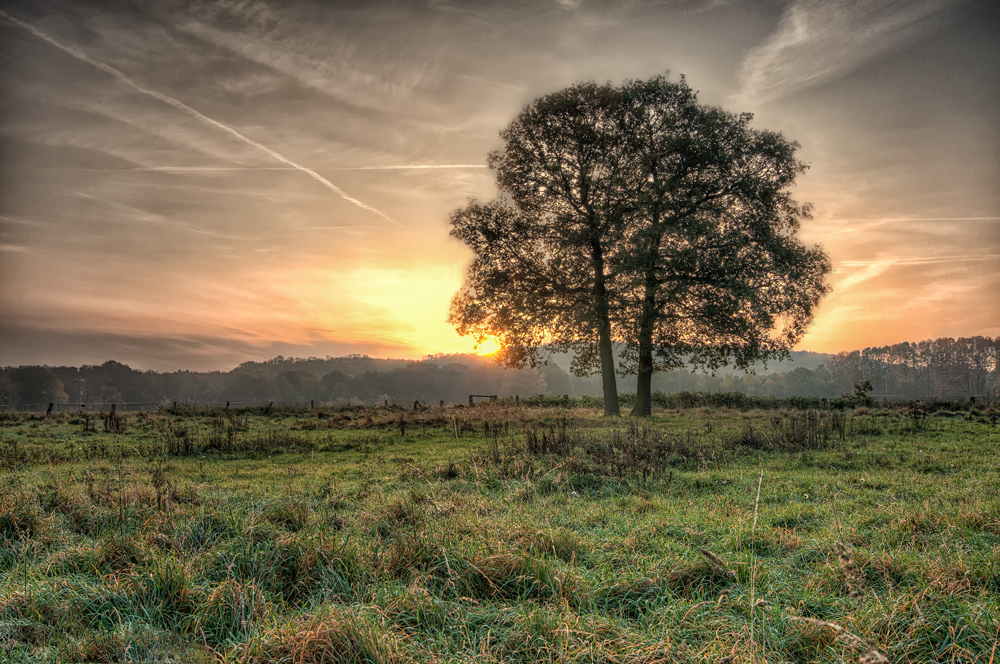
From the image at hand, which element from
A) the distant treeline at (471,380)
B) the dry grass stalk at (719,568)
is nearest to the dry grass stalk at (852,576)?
the dry grass stalk at (719,568)

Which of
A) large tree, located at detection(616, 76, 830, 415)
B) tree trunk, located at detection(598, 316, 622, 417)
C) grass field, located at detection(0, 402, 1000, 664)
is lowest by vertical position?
grass field, located at detection(0, 402, 1000, 664)

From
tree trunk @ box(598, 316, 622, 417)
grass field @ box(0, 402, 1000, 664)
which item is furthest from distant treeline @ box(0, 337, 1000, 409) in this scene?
grass field @ box(0, 402, 1000, 664)

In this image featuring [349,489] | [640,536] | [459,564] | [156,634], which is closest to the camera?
[156,634]

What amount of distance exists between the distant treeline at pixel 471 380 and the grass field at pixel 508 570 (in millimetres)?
96172

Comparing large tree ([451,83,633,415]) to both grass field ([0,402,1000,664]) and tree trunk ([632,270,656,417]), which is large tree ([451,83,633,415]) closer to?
tree trunk ([632,270,656,417])

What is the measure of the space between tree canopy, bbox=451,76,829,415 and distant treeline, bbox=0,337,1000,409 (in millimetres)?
77651

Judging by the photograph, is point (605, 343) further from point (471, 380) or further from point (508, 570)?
point (471, 380)

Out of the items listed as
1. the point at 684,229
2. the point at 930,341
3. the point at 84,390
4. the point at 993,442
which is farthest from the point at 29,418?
the point at 930,341

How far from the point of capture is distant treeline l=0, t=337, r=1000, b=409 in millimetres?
116625

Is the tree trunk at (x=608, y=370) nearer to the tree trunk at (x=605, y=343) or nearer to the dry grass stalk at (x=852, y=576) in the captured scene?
Result: the tree trunk at (x=605, y=343)

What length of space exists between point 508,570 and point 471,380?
146271 millimetres

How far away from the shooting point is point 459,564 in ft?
14.0

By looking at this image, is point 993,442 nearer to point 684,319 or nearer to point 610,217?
point 684,319

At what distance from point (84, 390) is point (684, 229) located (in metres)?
126
